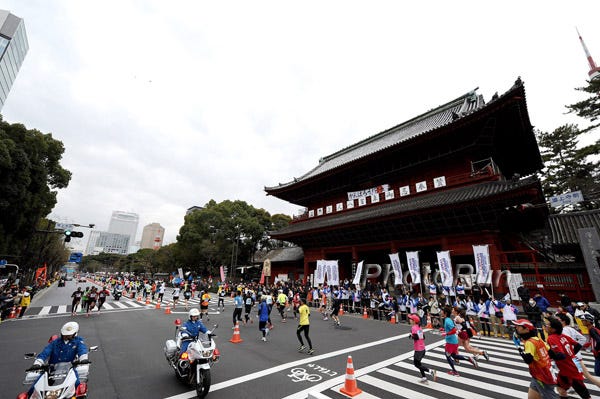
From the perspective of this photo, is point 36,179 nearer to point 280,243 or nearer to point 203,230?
point 203,230

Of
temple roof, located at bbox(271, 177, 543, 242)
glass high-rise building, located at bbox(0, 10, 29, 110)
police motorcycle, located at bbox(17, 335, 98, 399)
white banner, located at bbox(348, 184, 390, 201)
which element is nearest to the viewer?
police motorcycle, located at bbox(17, 335, 98, 399)

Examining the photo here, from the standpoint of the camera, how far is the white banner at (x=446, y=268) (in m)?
14.8

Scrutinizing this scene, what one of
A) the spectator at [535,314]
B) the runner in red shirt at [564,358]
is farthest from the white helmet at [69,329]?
the spectator at [535,314]

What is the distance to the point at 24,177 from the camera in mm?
16078

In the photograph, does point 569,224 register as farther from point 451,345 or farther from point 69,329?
point 69,329

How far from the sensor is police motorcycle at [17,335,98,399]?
398 centimetres

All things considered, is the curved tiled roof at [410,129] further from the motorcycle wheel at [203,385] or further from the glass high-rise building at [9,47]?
the glass high-rise building at [9,47]

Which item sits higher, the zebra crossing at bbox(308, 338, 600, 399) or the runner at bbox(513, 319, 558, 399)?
the runner at bbox(513, 319, 558, 399)

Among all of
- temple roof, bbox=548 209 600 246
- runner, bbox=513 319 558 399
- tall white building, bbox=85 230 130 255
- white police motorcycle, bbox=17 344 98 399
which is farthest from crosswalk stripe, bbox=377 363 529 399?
tall white building, bbox=85 230 130 255

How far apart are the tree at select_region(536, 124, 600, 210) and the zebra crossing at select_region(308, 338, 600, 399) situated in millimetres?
25061

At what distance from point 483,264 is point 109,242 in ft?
699

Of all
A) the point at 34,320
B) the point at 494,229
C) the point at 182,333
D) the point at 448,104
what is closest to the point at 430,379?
the point at 182,333

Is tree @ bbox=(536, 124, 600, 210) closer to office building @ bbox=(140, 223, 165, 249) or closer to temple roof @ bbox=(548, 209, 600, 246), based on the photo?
temple roof @ bbox=(548, 209, 600, 246)

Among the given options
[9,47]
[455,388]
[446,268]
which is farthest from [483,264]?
[9,47]
